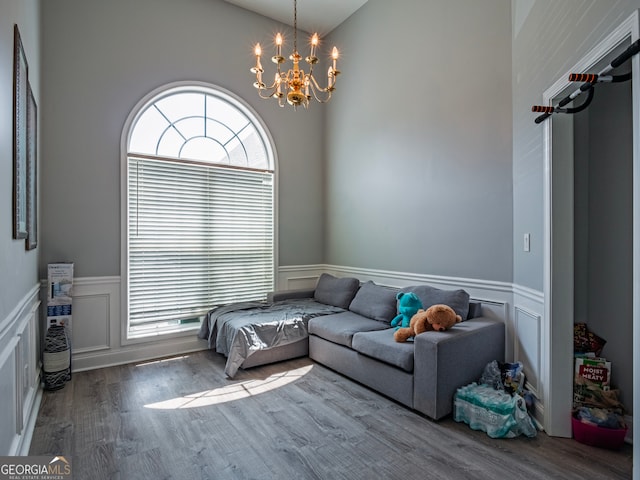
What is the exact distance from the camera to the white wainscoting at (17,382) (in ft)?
5.27

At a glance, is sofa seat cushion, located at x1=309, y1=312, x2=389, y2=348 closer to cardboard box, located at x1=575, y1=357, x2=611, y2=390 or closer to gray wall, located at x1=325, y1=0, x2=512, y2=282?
gray wall, located at x1=325, y1=0, x2=512, y2=282

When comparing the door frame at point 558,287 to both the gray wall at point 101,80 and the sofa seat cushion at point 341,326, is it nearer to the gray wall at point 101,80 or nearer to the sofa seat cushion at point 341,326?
the sofa seat cushion at point 341,326

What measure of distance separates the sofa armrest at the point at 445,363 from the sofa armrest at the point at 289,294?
2141 mm

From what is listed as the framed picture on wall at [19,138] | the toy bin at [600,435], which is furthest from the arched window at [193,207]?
the toy bin at [600,435]

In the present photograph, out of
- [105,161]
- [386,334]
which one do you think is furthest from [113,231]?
[386,334]

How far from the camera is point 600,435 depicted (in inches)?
84.2

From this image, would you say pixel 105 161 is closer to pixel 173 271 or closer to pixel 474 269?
pixel 173 271

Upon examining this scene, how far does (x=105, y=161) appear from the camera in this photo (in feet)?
11.7

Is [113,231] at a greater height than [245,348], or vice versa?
[113,231]

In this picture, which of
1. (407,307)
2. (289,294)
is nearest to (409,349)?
(407,307)

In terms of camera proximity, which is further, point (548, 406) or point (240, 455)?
point (548, 406)

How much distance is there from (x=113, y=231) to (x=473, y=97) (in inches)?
146

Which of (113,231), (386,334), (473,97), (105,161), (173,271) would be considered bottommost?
(386,334)

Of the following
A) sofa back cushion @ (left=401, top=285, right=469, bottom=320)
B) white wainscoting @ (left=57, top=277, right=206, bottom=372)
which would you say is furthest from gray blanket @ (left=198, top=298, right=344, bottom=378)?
sofa back cushion @ (left=401, top=285, right=469, bottom=320)
